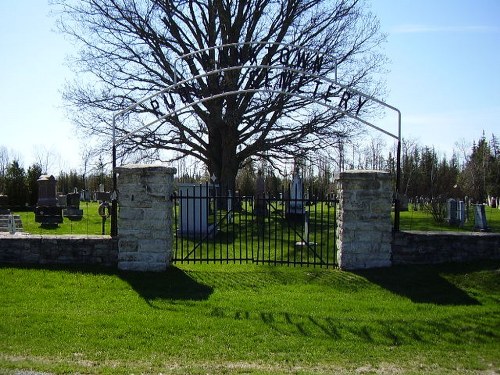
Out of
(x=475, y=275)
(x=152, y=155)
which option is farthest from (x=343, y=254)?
(x=152, y=155)

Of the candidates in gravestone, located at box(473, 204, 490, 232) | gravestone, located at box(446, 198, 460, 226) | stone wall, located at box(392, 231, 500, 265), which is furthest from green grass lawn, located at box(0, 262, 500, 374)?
gravestone, located at box(446, 198, 460, 226)

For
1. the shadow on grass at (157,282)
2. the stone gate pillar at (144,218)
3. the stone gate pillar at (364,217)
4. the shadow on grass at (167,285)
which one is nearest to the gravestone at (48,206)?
the shadow on grass at (157,282)

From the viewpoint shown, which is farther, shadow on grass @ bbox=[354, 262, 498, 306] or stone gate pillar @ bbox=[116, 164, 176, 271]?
stone gate pillar @ bbox=[116, 164, 176, 271]

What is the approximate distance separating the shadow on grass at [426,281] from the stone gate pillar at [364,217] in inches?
13.3

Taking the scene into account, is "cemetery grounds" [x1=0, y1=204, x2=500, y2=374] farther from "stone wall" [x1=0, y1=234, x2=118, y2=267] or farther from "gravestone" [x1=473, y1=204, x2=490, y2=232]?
"gravestone" [x1=473, y1=204, x2=490, y2=232]

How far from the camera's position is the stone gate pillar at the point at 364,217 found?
984 centimetres

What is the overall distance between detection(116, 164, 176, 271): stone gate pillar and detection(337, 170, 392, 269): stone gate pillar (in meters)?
3.49

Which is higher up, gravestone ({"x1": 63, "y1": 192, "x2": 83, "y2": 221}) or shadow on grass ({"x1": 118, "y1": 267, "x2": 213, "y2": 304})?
gravestone ({"x1": 63, "y1": 192, "x2": 83, "y2": 221})

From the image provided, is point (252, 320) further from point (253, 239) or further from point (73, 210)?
point (73, 210)

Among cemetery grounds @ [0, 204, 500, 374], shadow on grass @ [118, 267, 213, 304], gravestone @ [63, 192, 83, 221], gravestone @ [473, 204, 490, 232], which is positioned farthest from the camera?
gravestone @ [63, 192, 83, 221]

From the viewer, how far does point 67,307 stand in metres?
7.53

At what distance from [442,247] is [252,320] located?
5017 mm

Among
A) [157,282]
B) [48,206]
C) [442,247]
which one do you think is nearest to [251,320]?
[157,282]

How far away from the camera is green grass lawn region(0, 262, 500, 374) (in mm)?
5602
